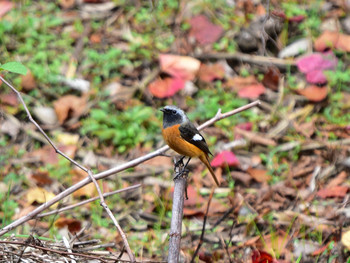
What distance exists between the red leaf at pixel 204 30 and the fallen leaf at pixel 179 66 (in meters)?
0.60

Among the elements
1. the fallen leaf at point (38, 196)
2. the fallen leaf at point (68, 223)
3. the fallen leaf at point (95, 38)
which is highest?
the fallen leaf at point (95, 38)

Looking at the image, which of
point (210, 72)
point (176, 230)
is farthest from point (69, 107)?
point (176, 230)

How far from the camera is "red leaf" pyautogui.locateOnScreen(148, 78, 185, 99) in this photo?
6652 mm

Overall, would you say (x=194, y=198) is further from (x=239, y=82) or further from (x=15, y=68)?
(x=15, y=68)

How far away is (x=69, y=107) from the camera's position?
6.57 m

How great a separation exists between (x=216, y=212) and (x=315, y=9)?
402cm

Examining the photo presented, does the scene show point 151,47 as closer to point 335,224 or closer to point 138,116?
point 138,116

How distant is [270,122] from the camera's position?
6324 millimetres

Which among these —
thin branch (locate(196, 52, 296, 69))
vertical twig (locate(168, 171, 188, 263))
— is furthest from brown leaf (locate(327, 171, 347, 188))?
vertical twig (locate(168, 171, 188, 263))

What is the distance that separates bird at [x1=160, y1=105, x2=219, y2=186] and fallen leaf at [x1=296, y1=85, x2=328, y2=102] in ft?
7.77

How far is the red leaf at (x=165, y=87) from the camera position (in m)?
6.65

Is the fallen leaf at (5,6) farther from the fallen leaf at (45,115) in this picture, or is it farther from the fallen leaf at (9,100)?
the fallen leaf at (45,115)

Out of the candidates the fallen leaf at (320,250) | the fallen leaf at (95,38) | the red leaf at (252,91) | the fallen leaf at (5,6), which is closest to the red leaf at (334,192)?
the fallen leaf at (320,250)

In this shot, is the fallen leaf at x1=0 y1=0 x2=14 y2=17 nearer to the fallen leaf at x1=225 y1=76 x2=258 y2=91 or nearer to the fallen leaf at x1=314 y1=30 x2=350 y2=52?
the fallen leaf at x1=225 y1=76 x2=258 y2=91
